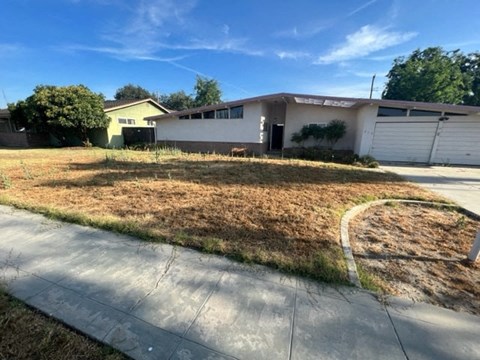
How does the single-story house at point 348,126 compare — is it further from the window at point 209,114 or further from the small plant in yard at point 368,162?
the small plant in yard at point 368,162

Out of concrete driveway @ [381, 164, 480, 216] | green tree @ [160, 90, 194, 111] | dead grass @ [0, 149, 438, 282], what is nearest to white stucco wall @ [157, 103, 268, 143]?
dead grass @ [0, 149, 438, 282]

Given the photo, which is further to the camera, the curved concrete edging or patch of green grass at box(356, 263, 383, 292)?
the curved concrete edging

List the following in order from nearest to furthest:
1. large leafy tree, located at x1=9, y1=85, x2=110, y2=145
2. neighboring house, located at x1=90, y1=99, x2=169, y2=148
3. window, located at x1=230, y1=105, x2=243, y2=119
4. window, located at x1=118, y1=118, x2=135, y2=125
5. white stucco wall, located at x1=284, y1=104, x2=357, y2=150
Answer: window, located at x1=230, y1=105, x2=243, y2=119, white stucco wall, located at x1=284, y1=104, x2=357, y2=150, large leafy tree, located at x1=9, y1=85, x2=110, y2=145, neighboring house, located at x1=90, y1=99, x2=169, y2=148, window, located at x1=118, y1=118, x2=135, y2=125

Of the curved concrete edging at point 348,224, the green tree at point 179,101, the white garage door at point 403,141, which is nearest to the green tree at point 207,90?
the green tree at point 179,101

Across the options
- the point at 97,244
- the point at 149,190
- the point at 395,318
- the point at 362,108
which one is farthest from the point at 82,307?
the point at 362,108

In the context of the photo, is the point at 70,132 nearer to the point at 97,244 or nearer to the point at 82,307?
the point at 97,244

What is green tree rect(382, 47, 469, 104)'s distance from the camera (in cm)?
2616

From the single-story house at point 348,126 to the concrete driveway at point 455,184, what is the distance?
1.89 m

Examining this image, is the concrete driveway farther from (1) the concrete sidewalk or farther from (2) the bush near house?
(2) the bush near house

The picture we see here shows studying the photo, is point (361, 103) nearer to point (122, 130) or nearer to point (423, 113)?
point (423, 113)

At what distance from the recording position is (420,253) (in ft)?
9.99

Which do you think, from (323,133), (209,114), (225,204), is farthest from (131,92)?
(225,204)

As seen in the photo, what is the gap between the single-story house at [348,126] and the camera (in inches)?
415

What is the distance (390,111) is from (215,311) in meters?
12.9
